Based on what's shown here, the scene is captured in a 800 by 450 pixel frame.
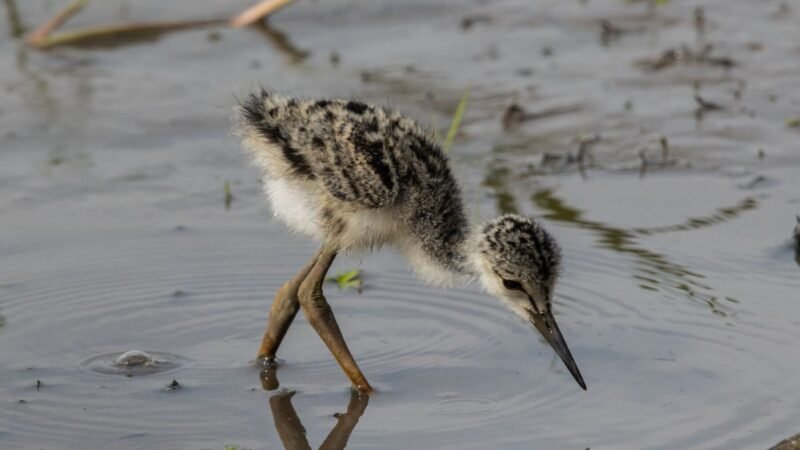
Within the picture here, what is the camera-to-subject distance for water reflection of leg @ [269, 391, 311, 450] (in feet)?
16.7

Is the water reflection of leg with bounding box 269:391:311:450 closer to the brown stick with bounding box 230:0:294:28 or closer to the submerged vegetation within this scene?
the submerged vegetation

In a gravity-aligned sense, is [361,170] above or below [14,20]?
above

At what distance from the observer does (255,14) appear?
9.91 metres

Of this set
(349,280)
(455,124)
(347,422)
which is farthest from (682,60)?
(347,422)

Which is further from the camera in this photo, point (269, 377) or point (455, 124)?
point (455, 124)

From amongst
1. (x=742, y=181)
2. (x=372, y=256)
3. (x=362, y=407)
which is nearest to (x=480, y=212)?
(x=372, y=256)

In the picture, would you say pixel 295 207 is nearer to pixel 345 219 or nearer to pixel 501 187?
pixel 345 219

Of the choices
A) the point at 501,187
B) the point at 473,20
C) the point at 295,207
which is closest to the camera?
the point at 295,207

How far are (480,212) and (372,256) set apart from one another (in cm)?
64

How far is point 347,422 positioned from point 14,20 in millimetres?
5593

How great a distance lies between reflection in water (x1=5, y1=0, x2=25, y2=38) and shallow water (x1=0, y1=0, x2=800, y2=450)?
2.4 inches

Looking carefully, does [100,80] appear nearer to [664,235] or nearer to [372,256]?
[372,256]

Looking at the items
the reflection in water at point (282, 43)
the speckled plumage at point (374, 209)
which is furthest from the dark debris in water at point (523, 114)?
the speckled plumage at point (374, 209)

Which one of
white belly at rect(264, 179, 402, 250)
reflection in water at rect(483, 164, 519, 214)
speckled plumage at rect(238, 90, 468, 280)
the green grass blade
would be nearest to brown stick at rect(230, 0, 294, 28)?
the green grass blade
